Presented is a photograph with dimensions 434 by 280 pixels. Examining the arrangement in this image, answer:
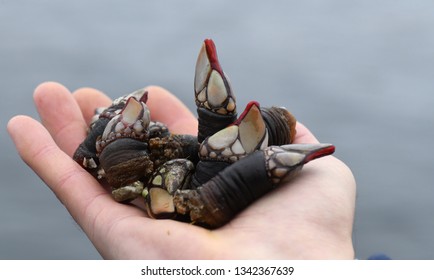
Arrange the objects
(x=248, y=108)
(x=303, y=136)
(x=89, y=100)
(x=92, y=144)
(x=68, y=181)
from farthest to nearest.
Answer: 1. (x=89, y=100)
2. (x=303, y=136)
3. (x=92, y=144)
4. (x=68, y=181)
5. (x=248, y=108)

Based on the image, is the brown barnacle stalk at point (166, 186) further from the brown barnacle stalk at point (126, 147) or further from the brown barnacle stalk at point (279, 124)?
the brown barnacle stalk at point (279, 124)

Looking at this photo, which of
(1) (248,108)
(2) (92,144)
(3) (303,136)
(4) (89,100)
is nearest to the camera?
(1) (248,108)

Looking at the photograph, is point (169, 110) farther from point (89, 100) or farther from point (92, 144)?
point (92, 144)

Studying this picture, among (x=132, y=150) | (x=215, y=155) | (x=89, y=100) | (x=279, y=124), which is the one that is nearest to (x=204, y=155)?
(x=215, y=155)

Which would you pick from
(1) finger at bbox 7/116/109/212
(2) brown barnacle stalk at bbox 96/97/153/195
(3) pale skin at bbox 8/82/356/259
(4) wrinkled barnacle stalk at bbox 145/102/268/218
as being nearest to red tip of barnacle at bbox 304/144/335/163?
(3) pale skin at bbox 8/82/356/259

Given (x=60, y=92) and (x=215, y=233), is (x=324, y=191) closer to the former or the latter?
(x=215, y=233)

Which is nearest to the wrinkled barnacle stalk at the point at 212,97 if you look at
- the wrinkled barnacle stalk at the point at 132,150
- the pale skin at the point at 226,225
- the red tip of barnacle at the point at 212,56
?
the red tip of barnacle at the point at 212,56
